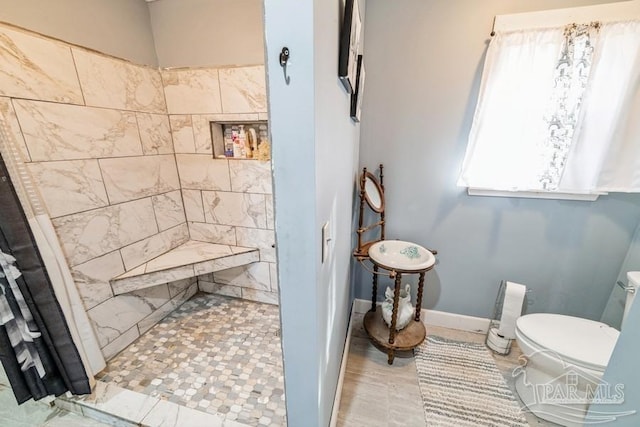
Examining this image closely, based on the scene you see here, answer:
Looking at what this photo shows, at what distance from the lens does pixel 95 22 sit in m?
1.43

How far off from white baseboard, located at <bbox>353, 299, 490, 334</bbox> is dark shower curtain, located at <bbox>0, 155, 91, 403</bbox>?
7.13 ft

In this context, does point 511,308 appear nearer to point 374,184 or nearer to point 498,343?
point 498,343

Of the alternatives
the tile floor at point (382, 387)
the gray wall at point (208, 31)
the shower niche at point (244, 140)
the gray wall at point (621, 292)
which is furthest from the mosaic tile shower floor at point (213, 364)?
the gray wall at point (621, 292)

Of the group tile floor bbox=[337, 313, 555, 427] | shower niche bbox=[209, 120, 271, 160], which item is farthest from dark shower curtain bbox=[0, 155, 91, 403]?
tile floor bbox=[337, 313, 555, 427]

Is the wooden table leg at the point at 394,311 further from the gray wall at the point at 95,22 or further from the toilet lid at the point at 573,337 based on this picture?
the gray wall at the point at 95,22

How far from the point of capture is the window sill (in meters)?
1.44

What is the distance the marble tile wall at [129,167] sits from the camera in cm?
122

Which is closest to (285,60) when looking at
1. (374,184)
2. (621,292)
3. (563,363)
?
(374,184)

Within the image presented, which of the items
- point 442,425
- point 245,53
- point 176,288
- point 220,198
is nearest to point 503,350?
point 442,425

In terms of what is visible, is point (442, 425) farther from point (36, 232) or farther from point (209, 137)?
point (209, 137)

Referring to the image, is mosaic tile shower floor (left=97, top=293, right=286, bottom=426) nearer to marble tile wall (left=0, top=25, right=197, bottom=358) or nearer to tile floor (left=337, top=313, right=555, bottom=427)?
marble tile wall (left=0, top=25, right=197, bottom=358)

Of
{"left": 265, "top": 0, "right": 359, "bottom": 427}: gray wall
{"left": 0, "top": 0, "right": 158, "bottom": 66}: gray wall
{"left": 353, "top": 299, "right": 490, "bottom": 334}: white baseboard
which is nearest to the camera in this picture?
{"left": 265, "top": 0, "right": 359, "bottom": 427}: gray wall

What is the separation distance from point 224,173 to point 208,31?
98cm

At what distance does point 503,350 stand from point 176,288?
98.5 inches
